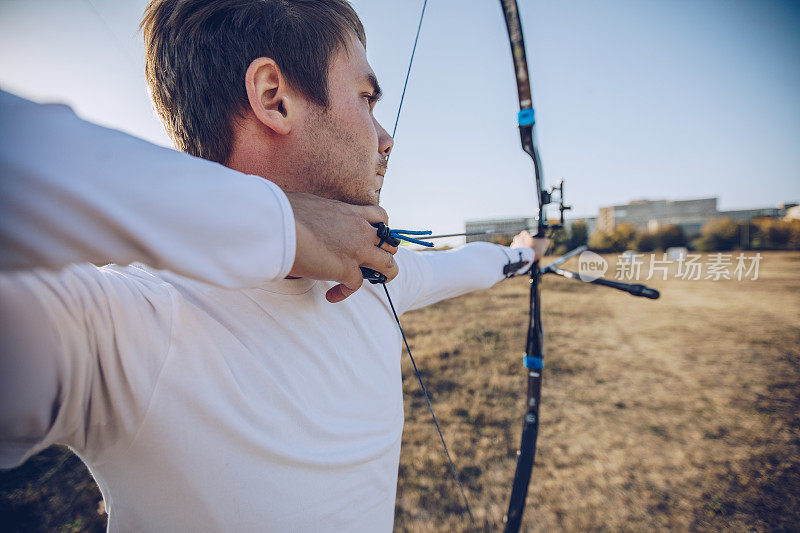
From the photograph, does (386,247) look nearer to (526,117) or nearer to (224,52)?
(224,52)

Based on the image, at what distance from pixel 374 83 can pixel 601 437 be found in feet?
11.1

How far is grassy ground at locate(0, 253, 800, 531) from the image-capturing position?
7.23ft

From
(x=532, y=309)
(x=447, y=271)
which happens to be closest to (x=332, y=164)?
(x=447, y=271)

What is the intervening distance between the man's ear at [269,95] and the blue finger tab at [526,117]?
140cm

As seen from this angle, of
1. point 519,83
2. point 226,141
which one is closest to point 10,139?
point 226,141

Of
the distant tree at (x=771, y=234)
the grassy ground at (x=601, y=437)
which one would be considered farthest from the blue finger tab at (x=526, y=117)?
the distant tree at (x=771, y=234)

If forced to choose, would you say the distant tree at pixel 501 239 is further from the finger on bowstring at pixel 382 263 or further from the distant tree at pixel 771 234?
the distant tree at pixel 771 234

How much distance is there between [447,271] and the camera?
1.43 meters

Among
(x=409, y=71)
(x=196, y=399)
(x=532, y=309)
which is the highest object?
(x=409, y=71)

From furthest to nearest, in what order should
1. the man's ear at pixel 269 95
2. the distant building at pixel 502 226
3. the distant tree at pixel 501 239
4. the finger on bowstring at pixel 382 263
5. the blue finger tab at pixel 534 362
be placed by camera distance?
the distant tree at pixel 501 239 → the blue finger tab at pixel 534 362 → the distant building at pixel 502 226 → the man's ear at pixel 269 95 → the finger on bowstring at pixel 382 263

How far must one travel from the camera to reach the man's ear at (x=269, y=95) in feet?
2.35

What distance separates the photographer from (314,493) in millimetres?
657

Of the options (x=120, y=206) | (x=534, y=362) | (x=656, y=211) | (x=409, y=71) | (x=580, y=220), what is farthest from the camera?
(x=656, y=211)

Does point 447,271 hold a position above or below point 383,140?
below
